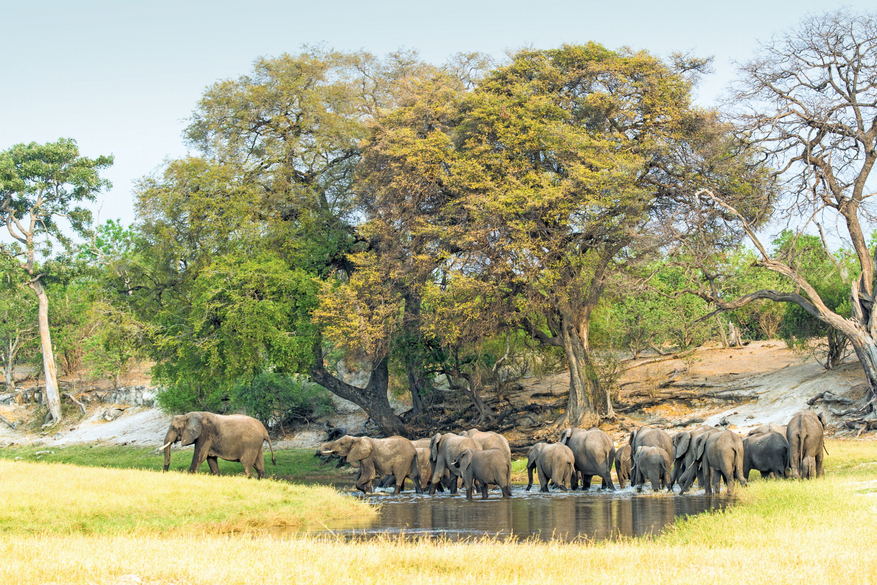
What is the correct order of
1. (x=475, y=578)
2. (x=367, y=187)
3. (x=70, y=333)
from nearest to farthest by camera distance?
(x=475, y=578), (x=367, y=187), (x=70, y=333)

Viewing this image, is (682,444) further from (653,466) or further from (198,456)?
(198,456)

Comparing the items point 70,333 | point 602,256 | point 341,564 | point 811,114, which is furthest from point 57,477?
point 70,333

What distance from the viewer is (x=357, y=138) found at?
117ft

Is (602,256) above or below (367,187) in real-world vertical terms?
below

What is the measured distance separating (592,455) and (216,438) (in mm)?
10753

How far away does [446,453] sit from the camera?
911 inches

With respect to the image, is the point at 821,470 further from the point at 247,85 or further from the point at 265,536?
the point at 247,85

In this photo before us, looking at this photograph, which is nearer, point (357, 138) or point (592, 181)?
point (592, 181)

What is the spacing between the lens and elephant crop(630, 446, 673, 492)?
20.7 m

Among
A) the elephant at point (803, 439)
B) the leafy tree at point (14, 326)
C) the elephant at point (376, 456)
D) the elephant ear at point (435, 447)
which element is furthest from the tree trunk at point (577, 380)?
the leafy tree at point (14, 326)

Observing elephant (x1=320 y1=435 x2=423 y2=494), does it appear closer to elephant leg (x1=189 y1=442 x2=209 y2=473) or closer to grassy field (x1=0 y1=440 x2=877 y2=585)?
elephant leg (x1=189 y1=442 x2=209 y2=473)

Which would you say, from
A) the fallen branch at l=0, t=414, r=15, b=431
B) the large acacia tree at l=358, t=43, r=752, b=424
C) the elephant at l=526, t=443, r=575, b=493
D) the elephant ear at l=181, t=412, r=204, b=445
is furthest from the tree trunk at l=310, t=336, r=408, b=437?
the fallen branch at l=0, t=414, r=15, b=431

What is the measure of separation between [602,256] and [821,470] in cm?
1418

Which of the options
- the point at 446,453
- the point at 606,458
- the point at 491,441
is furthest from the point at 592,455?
the point at 446,453
